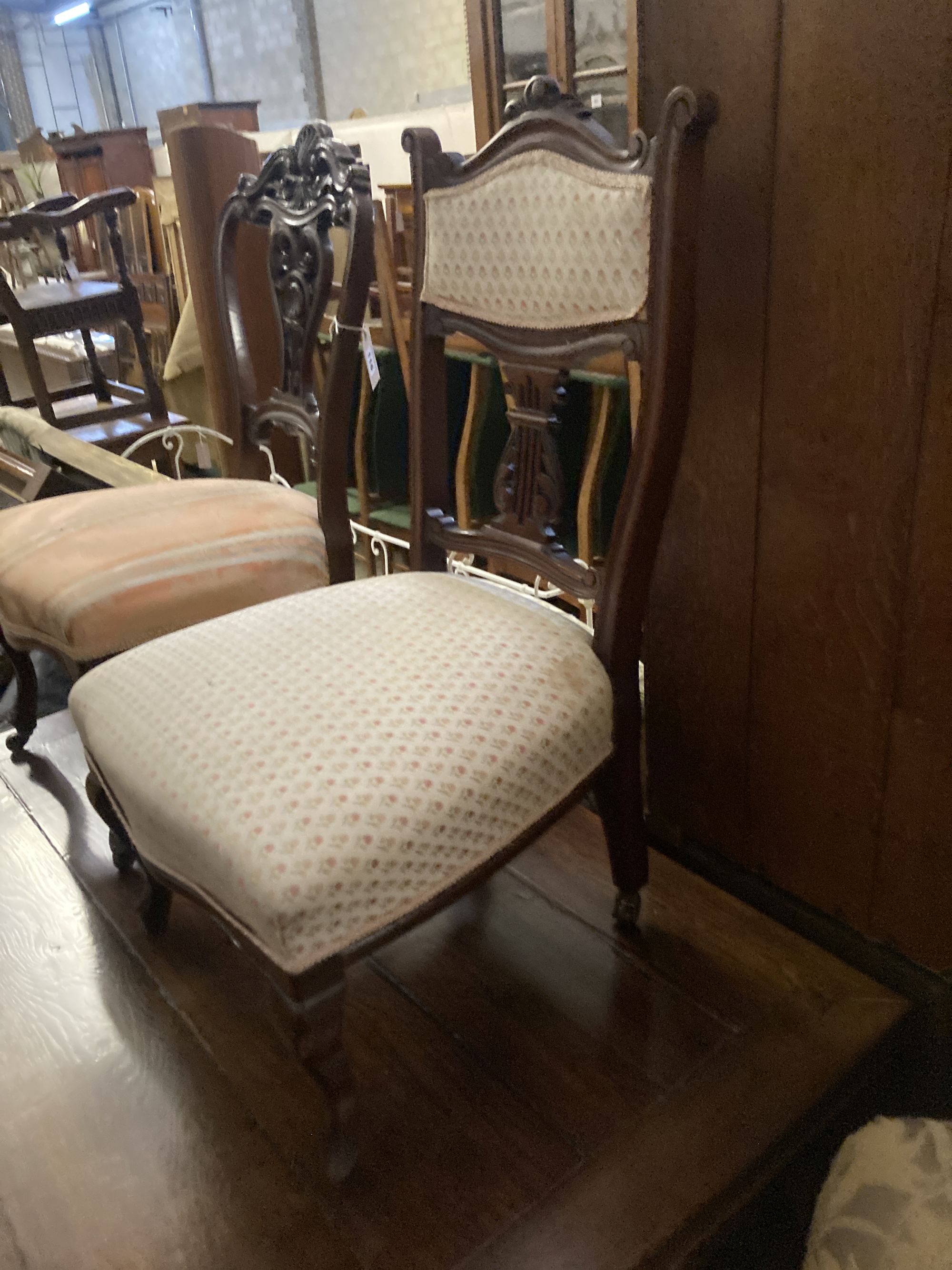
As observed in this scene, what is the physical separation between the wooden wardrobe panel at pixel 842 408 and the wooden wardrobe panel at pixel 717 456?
2 centimetres

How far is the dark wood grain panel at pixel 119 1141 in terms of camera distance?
2.59 feet

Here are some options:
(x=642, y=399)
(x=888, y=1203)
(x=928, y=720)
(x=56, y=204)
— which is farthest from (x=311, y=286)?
(x=56, y=204)

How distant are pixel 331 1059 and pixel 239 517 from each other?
83cm

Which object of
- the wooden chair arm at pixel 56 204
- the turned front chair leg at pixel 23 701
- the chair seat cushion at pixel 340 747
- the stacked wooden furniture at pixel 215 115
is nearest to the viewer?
the chair seat cushion at pixel 340 747

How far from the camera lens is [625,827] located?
1.01m

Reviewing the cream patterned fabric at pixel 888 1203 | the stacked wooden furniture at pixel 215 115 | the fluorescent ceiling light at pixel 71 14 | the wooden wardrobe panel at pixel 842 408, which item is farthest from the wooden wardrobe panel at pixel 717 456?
the fluorescent ceiling light at pixel 71 14

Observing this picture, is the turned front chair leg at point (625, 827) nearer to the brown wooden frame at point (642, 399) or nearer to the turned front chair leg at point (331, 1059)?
the brown wooden frame at point (642, 399)

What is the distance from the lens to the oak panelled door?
7.61 feet

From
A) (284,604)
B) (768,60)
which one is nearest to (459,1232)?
(284,604)

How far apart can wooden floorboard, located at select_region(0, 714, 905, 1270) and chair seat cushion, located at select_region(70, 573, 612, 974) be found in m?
0.26

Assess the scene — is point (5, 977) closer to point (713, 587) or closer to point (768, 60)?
point (713, 587)

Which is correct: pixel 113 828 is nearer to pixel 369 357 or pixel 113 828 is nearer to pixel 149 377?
pixel 369 357

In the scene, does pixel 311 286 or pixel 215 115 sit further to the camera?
pixel 215 115

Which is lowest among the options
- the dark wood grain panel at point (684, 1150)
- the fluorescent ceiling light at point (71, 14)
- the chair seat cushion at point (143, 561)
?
the dark wood grain panel at point (684, 1150)
